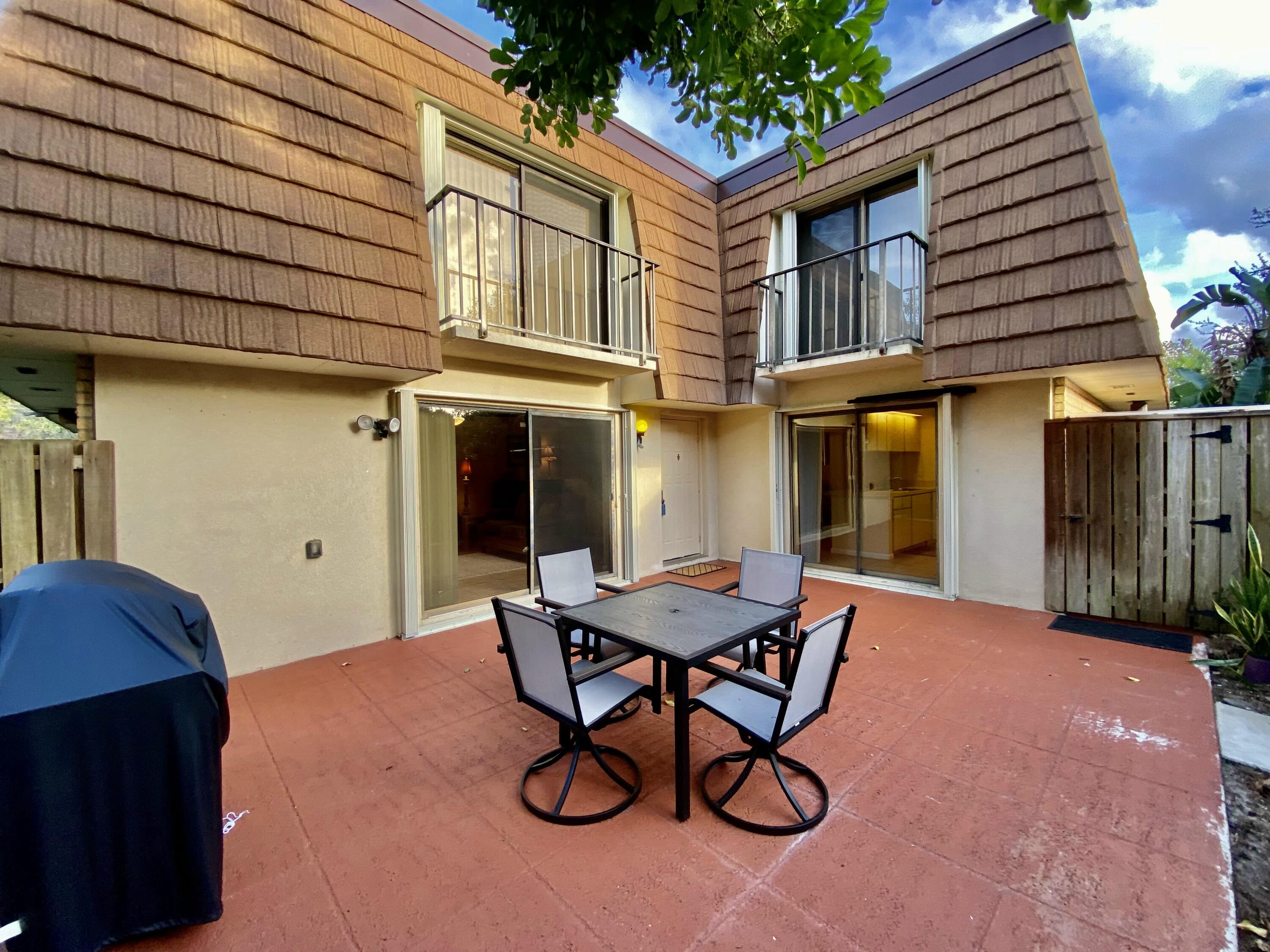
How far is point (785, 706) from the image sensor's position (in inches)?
84.6

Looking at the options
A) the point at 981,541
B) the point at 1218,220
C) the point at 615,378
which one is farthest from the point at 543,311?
the point at 1218,220

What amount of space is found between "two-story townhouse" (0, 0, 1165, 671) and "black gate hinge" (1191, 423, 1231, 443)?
32.5 inches

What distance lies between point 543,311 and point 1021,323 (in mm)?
4734

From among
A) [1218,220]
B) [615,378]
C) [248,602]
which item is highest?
[1218,220]

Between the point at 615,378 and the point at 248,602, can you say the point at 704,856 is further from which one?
the point at 615,378

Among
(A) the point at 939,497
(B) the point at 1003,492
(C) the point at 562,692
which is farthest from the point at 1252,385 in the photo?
(C) the point at 562,692

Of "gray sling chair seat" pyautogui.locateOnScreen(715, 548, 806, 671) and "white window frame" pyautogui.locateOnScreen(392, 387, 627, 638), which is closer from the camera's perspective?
"gray sling chair seat" pyautogui.locateOnScreen(715, 548, 806, 671)

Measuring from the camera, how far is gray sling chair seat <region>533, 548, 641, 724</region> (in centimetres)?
348

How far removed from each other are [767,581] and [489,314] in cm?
372

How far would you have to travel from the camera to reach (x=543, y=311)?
576 centimetres

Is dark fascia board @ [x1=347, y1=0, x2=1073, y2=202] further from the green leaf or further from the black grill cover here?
the green leaf

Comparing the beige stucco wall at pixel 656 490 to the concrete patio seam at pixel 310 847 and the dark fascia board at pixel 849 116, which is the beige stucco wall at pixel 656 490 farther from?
the concrete patio seam at pixel 310 847

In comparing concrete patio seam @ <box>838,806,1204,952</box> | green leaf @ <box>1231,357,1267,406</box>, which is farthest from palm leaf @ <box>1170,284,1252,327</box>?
concrete patio seam @ <box>838,806,1204,952</box>

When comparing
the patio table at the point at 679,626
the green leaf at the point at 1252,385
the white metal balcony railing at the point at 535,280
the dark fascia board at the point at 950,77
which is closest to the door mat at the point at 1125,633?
the patio table at the point at 679,626
